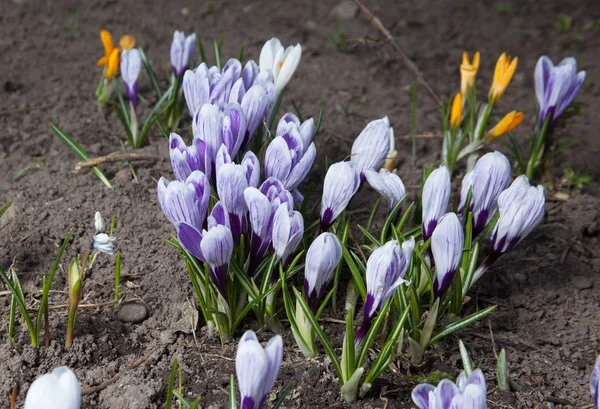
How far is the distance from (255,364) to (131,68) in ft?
5.53

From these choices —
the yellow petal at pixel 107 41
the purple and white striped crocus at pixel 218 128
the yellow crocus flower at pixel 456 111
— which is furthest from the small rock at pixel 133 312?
the yellow crocus flower at pixel 456 111

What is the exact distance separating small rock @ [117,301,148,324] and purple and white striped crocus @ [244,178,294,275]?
1.53 feet

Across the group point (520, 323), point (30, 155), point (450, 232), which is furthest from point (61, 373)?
point (30, 155)

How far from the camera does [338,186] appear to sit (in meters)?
1.95

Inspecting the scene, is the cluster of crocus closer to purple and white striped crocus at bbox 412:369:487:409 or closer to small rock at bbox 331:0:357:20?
purple and white striped crocus at bbox 412:369:487:409

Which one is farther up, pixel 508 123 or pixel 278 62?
pixel 278 62

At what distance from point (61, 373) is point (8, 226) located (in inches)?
47.5

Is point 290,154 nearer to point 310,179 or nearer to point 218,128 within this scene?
point 218,128

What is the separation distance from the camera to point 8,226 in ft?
7.93

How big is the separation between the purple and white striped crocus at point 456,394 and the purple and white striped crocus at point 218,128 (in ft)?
2.82

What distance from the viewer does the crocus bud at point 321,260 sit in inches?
69.3

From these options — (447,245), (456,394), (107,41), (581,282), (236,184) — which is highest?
(107,41)

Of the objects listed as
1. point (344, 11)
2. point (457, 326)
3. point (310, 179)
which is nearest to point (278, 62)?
point (310, 179)

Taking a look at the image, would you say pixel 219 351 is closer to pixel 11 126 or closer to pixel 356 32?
pixel 11 126
